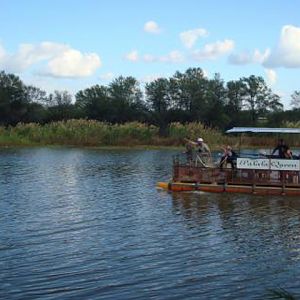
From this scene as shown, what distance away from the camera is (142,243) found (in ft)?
56.9

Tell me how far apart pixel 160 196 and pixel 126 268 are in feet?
43.0

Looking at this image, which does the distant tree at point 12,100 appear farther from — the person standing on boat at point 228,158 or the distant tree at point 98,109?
the person standing on boat at point 228,158

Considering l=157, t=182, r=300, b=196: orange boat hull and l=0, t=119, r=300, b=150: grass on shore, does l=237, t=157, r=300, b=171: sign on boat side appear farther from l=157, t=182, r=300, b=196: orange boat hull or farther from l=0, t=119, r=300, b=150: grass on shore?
l=0, t=119, r=300, b=150: grass on shore

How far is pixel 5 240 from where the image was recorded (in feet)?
57.4

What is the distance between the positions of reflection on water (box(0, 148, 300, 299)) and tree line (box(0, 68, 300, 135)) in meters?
64.4

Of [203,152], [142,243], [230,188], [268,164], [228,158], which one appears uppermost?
[203,152]

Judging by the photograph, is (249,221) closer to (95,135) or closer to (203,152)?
(203,152)

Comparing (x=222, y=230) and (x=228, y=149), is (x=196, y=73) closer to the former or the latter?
(x=228, y=149)

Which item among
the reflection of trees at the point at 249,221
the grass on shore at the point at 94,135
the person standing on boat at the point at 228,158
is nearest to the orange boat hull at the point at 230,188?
the reflection of trees at the point at 249,221

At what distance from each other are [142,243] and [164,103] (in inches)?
3475

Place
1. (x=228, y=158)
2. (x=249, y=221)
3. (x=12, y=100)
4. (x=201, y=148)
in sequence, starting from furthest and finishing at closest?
(x=12, y=100), (x=201, y=148), (x=228, y=158), (x=249, y=221)

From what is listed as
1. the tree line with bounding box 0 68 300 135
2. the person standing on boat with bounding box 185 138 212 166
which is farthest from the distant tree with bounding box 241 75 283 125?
the person standing on boat with bounding box 185 138 212 166

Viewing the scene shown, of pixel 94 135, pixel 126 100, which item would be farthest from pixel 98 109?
pixel 94 135

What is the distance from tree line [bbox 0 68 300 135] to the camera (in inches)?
3846
